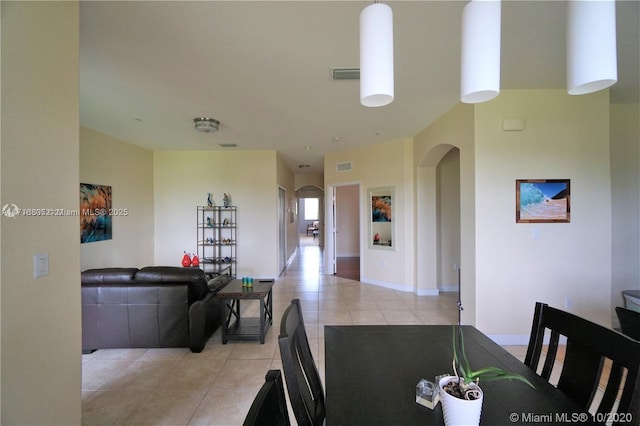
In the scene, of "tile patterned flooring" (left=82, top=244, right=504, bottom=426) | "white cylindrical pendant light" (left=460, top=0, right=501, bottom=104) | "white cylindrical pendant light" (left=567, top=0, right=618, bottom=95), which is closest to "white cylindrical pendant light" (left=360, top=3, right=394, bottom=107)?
"white cylindrical pendant light" (left=460, top=0, right=501, bottom=104)

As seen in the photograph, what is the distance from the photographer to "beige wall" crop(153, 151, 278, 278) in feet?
19.6

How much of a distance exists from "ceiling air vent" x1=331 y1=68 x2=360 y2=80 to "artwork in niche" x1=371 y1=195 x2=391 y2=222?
9.77 ft

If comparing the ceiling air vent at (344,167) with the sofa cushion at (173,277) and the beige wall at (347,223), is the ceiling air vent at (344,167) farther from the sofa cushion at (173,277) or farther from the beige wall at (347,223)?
the sofa cushion at (173,277)

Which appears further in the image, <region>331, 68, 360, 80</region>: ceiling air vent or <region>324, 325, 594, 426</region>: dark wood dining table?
<region>331, 68, 360, 80</region>: ceiling air vent

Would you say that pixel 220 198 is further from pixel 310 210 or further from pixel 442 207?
pixel 310 210

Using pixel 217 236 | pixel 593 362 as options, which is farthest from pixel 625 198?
pixel 217 236

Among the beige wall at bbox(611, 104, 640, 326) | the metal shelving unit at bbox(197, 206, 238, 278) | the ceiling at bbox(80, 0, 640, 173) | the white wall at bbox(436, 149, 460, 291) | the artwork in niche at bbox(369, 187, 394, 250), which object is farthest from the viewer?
the metal shelving unit at bbox(197, 206, 238, 278)

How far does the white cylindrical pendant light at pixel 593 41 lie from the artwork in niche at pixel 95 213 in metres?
5.42

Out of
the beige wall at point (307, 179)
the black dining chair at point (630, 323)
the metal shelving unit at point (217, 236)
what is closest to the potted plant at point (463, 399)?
the black dining chair at point (630, 323)

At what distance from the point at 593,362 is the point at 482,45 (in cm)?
127

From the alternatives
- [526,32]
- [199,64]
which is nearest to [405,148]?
[526,32]

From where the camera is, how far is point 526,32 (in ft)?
6.69

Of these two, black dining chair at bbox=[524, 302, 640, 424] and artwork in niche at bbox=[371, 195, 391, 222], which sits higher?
artwork in niche at bbox=[371, 195, 391, 222]

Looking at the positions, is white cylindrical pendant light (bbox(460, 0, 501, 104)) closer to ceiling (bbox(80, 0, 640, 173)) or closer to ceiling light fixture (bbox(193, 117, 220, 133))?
ceiling (bbox(80, 0, 640, 173))
